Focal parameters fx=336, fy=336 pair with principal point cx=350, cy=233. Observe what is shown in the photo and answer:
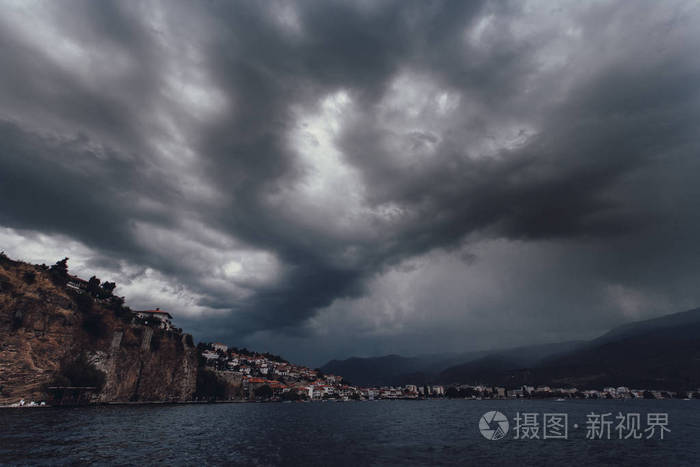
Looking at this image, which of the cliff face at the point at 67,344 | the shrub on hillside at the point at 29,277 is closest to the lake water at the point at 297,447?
the cliff face at the point at 67,344

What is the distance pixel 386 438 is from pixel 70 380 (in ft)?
262

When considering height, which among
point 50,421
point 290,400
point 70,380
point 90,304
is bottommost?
point 290,400

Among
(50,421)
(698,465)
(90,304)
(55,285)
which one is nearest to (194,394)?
(90,304)

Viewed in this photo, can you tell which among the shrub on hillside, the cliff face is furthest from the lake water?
the shrub on hillside

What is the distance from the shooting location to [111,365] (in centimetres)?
9638

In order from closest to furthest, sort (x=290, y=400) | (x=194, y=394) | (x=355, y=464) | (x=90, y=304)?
(x=355, y=464) < (x=90, y=304) < (x=194, y=394) < (x=290, y=400)

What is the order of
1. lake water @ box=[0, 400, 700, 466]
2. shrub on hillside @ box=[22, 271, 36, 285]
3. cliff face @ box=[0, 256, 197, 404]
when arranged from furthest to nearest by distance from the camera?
shrub on hillside @ box=[22, 271, 36, 285]
cliff face @ box=[0, 256, 197, 404]
lake water @ box=[0, 400, 700, 466]

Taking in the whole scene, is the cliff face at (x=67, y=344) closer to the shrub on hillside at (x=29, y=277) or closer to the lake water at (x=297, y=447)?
the shrub on hillside at (x=29, y=277)

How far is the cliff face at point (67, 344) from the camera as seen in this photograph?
70.4 metres

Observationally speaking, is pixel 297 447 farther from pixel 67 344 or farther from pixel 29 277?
pixel 29 277

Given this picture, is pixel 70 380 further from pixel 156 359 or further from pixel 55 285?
pixel 156 359

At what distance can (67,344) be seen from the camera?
8156 centimetres

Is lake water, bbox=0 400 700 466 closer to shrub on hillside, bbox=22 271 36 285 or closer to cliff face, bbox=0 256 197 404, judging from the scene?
cliff face, bbox=0 256 197 404

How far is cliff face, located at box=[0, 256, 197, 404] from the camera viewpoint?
231 ft
